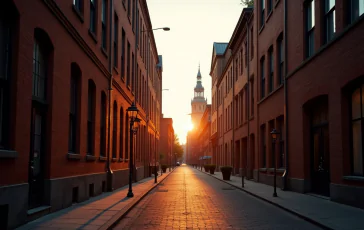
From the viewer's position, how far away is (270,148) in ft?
81.3

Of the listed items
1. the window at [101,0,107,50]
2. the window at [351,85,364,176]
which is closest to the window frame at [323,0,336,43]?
the window at [351,85,364,176]

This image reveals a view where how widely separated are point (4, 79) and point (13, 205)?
2.43 meters

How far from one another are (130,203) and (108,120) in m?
5.77

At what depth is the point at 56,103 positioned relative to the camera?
11.5 m

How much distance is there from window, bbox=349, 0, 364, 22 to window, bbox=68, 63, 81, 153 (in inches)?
345

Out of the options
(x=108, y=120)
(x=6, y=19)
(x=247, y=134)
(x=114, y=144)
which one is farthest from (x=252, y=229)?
(x=247, y=134)

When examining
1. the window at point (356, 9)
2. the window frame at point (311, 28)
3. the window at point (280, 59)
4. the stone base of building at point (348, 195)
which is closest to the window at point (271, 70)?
the window at point (280, 59)

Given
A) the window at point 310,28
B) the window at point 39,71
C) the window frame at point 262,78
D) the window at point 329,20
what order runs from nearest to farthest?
the window at point 39,71 < the window at point 329,20 < the window at point 310,28 < the window frame at point 262,78

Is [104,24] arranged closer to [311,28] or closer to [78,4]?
[78,4]

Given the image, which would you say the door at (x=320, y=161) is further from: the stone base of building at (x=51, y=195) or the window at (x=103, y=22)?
the window at (x=103, y=22)

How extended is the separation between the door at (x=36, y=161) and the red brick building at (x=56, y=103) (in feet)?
0.08

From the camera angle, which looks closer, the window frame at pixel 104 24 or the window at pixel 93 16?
the window at pixel 93 16

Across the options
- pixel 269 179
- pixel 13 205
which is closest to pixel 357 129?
pixel 13 205

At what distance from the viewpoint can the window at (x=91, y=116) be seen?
52.6 feet
